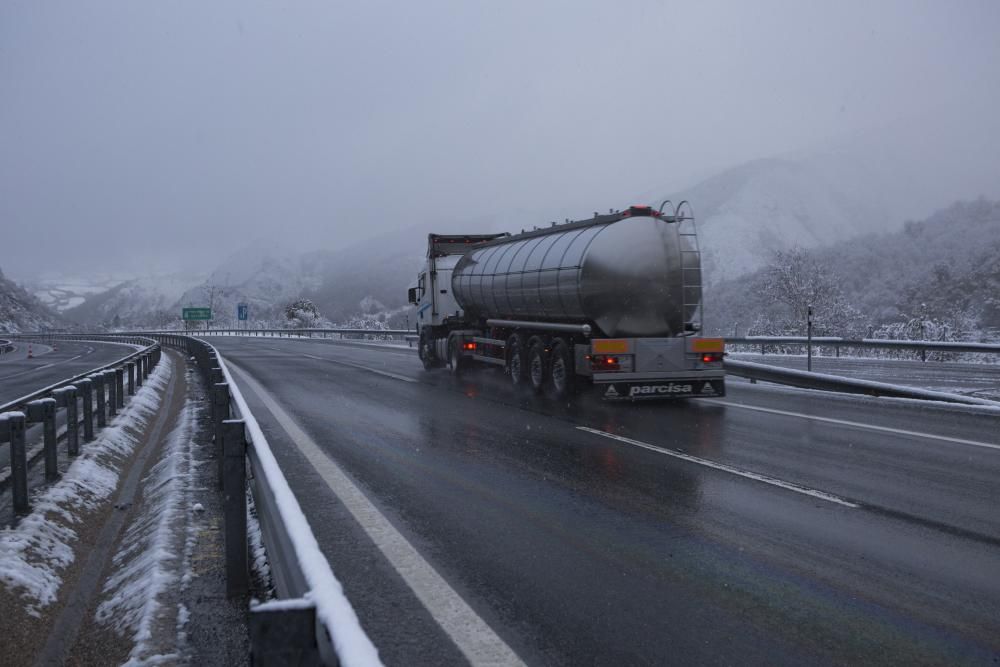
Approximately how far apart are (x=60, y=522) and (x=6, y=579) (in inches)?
58.7

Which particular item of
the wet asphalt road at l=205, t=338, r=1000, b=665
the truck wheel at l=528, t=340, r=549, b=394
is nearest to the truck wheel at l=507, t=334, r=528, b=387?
the truck wheel at l=528, t=340, r=549, b=394

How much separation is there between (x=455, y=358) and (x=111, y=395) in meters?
9.10

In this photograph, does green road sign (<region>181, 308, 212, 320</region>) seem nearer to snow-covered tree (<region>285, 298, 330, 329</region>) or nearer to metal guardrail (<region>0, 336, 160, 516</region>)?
snow-covered tree (<region>285, 298, 330, 329</region>)

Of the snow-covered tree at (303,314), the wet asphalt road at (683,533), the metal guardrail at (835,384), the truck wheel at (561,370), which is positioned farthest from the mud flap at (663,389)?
the snow-covered tree at (303,314)

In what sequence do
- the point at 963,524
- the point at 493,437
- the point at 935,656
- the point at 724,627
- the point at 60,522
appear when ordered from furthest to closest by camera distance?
the point at 493,437 → the point at 60,522 → the point at 963,524 → the point at 724,627 → the point at 935,656

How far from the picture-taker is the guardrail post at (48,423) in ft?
23.3

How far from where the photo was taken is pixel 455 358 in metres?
19.7

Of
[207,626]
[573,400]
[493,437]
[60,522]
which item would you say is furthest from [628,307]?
[207,626]

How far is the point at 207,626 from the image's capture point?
13.3ft

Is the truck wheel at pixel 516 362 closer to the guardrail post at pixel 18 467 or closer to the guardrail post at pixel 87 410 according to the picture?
the guardrail post at pixel 87 410

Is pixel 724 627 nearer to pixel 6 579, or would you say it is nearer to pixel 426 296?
pixel 6 579

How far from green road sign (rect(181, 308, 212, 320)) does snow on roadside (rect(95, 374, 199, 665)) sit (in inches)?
3219

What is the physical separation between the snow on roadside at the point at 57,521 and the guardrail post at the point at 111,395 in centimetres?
122

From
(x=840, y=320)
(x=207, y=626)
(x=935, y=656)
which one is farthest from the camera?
(x=840, y=320)
